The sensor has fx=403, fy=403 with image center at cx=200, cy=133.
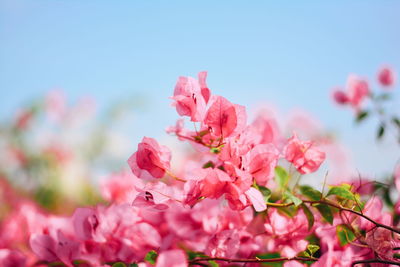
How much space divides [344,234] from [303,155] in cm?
15

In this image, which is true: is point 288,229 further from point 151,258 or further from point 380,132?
point 380,132

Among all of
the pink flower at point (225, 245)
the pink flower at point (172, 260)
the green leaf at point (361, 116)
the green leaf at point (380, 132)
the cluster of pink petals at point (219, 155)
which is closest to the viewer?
the pink flower at point (172, 260)

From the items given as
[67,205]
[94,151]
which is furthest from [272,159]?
[94,151]

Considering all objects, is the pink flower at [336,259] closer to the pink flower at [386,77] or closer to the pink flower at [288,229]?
the pink flower at [288,229]

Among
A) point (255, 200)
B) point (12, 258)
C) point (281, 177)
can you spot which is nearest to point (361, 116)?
point (281, 177)

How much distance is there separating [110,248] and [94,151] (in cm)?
472

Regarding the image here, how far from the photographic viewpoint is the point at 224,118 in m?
0.57

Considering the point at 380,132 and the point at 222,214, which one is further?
the point at 380,132

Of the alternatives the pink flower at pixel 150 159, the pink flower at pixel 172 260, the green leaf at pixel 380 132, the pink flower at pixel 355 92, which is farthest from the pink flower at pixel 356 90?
the pink flower at pixel 172 260

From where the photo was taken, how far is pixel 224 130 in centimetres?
58

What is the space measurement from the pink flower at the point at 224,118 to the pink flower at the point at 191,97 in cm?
1

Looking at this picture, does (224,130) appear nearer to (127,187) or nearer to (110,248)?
(110,248)

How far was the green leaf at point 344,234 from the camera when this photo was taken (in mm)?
662

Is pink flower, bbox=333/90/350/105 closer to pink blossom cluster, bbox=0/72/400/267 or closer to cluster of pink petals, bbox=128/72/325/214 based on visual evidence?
pink blossom cluster, bbox=0/72/400/267
